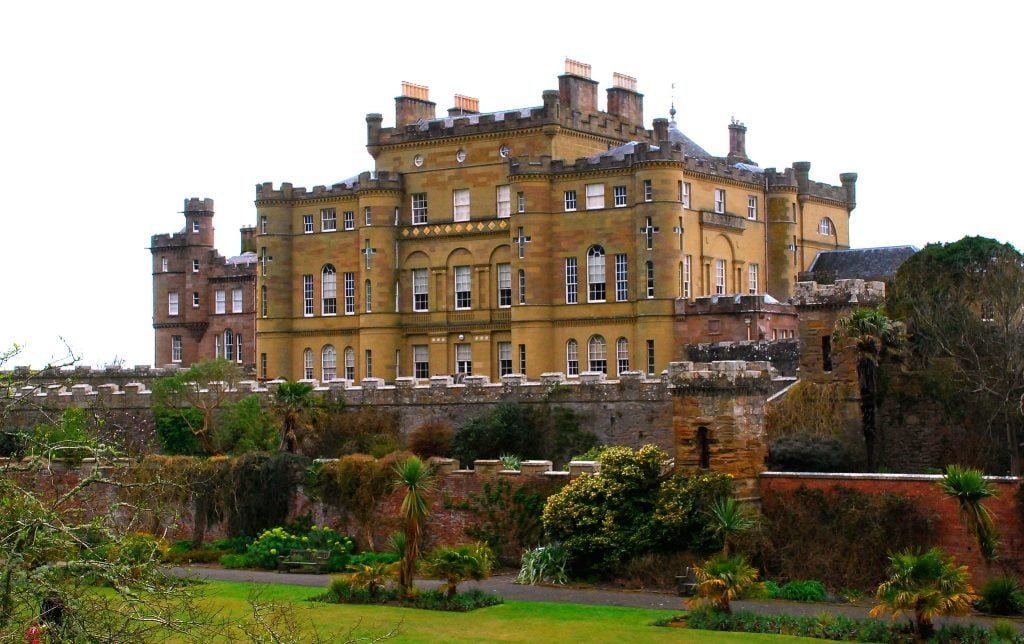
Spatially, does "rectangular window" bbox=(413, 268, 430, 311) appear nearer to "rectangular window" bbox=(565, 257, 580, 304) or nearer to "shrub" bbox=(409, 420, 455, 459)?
"rectangular window" bbox=(565, 257, 580, 304)

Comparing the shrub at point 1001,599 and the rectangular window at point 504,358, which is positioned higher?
the rectangular window at point 504,358

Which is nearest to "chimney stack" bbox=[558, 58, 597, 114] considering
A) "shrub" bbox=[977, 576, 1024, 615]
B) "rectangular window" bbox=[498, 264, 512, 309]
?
"rectangular window" bbox=[498, 264, 512, 309]

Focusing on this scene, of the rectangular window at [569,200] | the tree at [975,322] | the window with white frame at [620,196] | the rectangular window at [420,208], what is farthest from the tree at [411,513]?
the rectangular window at [420,208]

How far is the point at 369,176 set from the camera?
5978cm

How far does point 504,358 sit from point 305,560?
19334mm

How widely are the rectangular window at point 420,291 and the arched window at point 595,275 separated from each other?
24.1ft

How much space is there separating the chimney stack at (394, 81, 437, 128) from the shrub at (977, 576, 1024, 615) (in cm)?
3645

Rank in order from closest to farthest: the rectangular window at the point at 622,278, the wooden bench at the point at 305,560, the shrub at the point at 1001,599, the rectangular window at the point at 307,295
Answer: the shrub at the point at 1001,599
the wooden bench at the point at 305,560
the rectangular window at the point at 622,278
the rectangular window at the point at 307,295

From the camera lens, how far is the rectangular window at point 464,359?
58.2m

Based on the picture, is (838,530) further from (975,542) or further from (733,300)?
(733,300)

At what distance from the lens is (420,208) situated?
59.9 metres

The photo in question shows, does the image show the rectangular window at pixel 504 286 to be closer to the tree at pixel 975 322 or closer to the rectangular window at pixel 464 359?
the rectangular window at pixel 464 359

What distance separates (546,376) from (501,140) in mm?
13785

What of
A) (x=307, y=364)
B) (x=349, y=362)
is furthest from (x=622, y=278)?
(x=307, y=364)
